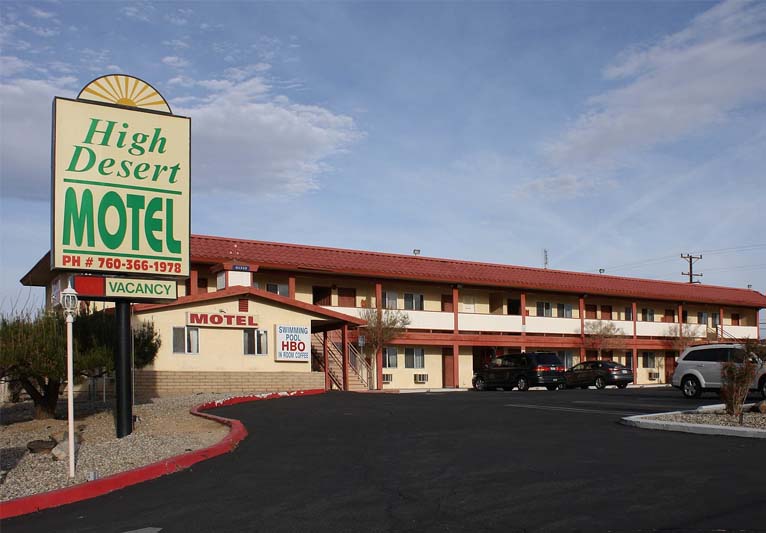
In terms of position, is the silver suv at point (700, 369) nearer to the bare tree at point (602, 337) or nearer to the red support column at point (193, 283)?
the red support column at point (193, 283)

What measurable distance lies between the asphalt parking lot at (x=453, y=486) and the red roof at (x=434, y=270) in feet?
65.1

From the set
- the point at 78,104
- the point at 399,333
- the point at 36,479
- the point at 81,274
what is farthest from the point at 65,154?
the point at 399,333

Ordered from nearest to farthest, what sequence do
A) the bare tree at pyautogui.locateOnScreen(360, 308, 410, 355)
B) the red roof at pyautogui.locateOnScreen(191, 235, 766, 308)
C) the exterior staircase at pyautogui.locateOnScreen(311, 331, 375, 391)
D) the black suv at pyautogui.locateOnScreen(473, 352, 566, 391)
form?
the black suv at pyautogui.locateOnScreen(473, 352, 566, 391), the exterior staircase at pyautogui.locateOnScreen(311, 331, 375, 391), the red roof at pyautogui.locateOnScreen(191, 235, 766, 308), the bare tree at pyautogui.locateOnScreen(360, 308, 410, 355)

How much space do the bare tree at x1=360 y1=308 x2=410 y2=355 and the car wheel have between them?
1501cm

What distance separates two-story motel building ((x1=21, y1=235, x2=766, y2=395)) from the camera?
94.3 ft

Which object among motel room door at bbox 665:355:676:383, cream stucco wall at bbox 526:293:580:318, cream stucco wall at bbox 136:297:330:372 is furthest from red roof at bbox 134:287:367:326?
motel room door at bbox 665:355:676:383

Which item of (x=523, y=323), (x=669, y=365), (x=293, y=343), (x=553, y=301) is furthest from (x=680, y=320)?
(x=293, y=343)

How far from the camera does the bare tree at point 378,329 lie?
121 ft

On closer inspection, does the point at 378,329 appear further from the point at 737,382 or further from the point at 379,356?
the point at 737,382

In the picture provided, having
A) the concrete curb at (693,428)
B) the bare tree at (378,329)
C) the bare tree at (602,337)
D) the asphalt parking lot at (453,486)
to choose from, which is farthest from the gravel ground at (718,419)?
the bare tree at (602,337)

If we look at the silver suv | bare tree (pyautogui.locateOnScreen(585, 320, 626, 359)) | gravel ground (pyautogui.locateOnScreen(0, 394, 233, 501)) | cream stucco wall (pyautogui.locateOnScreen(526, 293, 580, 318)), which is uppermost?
cream stucco wall (pyautogui.locateOnScreen(526, 293, 580, 318))

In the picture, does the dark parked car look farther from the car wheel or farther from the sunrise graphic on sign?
the sunrise graphic on sign

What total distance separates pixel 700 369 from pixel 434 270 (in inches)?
716

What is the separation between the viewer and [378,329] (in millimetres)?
36812
